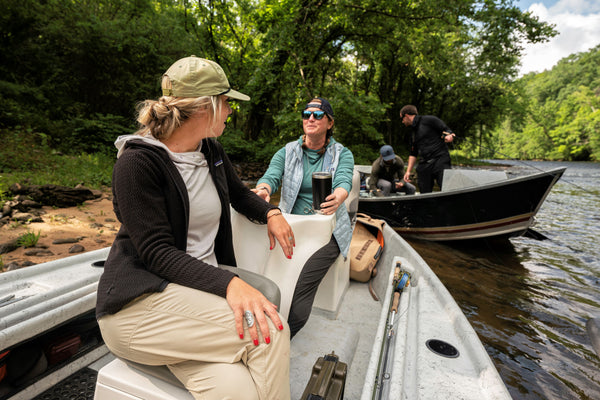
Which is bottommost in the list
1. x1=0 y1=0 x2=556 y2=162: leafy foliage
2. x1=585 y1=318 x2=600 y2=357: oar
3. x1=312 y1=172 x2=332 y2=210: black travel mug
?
x1=585 y1=318 x2=600 y2=357: oar

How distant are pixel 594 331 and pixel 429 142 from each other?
138 inches

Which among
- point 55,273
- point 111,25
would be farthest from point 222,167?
point 111,25

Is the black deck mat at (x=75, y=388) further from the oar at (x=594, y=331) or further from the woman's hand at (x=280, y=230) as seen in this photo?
the oar at (x=594, y=331)

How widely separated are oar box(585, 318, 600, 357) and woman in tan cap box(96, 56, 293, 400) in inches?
129

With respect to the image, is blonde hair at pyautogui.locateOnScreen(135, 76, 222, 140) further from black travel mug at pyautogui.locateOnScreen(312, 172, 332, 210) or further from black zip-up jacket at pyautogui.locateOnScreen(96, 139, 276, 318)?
black travel mug at pyautogui.locateOnScreen(312, 172, 332, 210)

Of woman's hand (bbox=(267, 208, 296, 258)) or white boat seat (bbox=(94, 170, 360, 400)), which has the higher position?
woman's hand (bbox=(267, 208, 296, 258))

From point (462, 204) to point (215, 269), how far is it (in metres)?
5.08

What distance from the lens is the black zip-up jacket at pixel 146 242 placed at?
1.00 m

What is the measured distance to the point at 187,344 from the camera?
0.95 meters

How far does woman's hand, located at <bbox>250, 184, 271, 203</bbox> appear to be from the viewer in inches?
84.5

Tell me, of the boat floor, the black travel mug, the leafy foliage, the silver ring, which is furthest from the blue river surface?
the leafy foliage

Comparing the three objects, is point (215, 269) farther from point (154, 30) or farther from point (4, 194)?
point (154, 30)

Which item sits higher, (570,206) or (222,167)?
(222,167)

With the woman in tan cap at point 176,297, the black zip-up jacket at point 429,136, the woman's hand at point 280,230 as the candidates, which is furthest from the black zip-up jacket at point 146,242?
the black zip-up jacket at point 429,136
